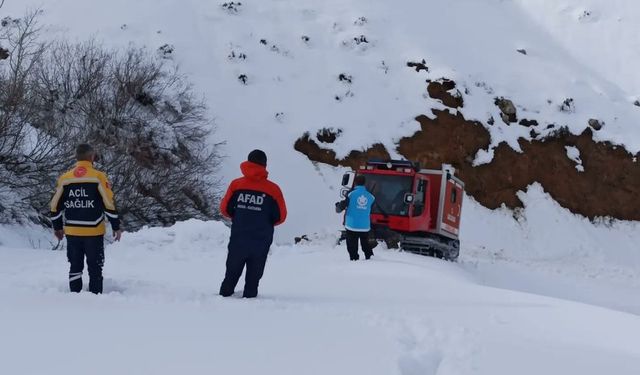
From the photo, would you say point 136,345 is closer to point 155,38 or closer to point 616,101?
point 155,38

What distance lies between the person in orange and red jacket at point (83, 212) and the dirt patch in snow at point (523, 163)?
63.0 feet

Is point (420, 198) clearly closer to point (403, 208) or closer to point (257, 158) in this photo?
point (403, 208)

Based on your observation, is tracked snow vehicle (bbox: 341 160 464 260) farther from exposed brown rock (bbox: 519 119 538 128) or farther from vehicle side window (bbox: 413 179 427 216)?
exposed brown rock (bbox: 519 119 538 128)

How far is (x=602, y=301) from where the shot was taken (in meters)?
15.7

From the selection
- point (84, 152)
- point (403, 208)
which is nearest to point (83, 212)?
point (84, 152)

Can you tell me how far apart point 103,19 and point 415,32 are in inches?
577

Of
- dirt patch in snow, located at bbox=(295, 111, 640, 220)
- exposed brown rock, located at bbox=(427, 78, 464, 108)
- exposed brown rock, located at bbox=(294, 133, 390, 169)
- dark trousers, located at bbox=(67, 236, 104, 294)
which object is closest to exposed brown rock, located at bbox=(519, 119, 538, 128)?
dirt patch in snow, located at bbox=(295, 111, 640, 220)

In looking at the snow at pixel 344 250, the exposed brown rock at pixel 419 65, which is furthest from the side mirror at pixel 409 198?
the exposed brown rock at pixel 419 65

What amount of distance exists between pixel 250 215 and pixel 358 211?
193 inches

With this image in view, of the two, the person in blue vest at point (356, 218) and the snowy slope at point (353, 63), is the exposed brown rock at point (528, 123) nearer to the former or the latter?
the snowy slope at point (353, 63)

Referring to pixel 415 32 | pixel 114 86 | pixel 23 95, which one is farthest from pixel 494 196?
pixel 23 95

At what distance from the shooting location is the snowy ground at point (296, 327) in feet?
13.5

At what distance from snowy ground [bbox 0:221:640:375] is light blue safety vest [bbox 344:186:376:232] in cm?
214

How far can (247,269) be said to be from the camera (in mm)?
7496
